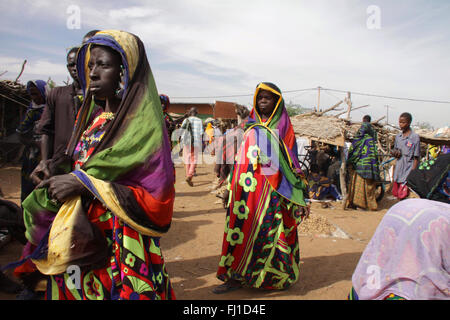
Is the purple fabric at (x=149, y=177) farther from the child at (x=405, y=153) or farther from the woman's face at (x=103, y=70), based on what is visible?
the child at (x=405, y=153)

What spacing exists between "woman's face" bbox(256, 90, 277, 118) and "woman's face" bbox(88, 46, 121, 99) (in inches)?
75.6

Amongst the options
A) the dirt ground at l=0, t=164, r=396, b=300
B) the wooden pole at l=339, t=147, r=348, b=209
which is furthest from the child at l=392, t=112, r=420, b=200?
the wooden pole at l=339, t=147, r=348, b=209

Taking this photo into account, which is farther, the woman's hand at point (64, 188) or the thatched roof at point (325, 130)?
the thatched roof at point (325, 130)

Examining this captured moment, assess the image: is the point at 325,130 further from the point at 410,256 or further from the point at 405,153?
the point at 410,256

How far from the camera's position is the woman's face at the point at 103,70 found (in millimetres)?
1935

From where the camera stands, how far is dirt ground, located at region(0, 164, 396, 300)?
3.55 meters

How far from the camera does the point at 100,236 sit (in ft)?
5.96

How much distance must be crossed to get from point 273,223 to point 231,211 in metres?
0.45

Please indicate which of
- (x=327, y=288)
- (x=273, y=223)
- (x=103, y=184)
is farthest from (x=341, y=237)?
(x=103, y=184)

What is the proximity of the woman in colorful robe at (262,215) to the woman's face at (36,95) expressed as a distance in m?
2.92

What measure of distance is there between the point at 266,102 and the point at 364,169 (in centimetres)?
584

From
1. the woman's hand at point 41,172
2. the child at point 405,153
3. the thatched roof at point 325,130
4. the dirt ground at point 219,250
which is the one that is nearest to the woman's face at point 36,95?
the dirt ground at point 219,250

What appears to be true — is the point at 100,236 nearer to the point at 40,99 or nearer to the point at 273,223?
the point at 273,223

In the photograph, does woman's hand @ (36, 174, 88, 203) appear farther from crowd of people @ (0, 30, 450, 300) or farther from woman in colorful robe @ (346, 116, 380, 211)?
woman in colorful robe @ (346, 116, 380, 211)
